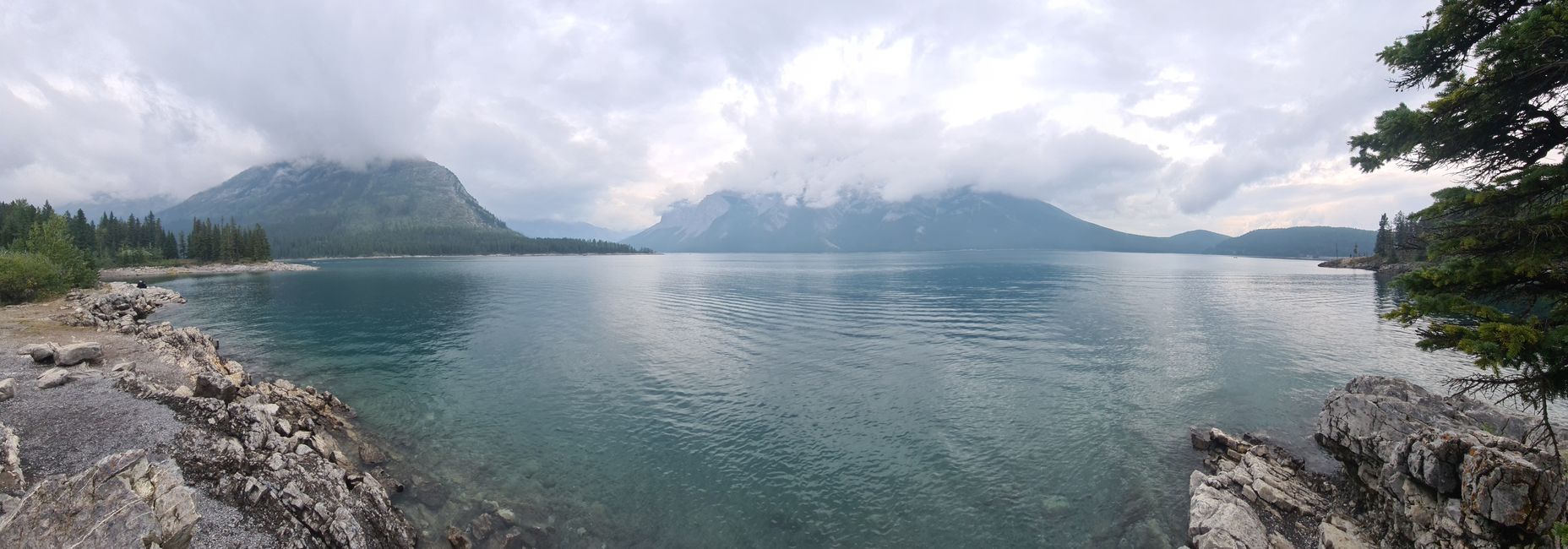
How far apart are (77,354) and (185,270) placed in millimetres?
187709

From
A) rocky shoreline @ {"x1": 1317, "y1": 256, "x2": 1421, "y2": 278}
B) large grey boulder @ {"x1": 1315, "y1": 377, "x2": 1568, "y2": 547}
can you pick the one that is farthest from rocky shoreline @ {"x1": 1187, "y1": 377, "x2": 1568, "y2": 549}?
rocky shoreline @ {"x1": 1317, "y1": 256, "x2": 1421, "y2": 278}

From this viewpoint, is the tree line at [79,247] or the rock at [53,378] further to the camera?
the tree line at [79,247]

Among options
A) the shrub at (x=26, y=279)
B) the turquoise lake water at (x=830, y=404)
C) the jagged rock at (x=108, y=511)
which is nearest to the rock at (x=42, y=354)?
the turquoise lake water at (x=830, y=404)

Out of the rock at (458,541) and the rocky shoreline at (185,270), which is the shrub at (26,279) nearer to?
the rock at (458,541)

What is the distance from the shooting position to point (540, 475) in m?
23.4

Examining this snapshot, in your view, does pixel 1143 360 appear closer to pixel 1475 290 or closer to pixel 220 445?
pixel 1475 290

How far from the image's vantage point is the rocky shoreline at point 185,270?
133m

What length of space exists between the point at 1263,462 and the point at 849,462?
667 inches

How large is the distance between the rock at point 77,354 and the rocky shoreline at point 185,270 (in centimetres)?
14354

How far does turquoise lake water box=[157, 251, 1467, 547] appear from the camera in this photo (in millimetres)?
20734

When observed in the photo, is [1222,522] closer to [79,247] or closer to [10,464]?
[10,464]

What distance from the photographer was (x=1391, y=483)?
1728 cm

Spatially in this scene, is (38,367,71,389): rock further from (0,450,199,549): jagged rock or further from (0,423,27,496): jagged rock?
(0,450,199,549): jagged rock

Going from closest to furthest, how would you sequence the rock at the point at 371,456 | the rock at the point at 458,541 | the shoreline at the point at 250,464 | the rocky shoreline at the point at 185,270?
the shoreline at the point at 250,464 → the rock at the point at 458,541 → the rock at the point at 371,456 → the rocky shoreline at the point at 185,270
